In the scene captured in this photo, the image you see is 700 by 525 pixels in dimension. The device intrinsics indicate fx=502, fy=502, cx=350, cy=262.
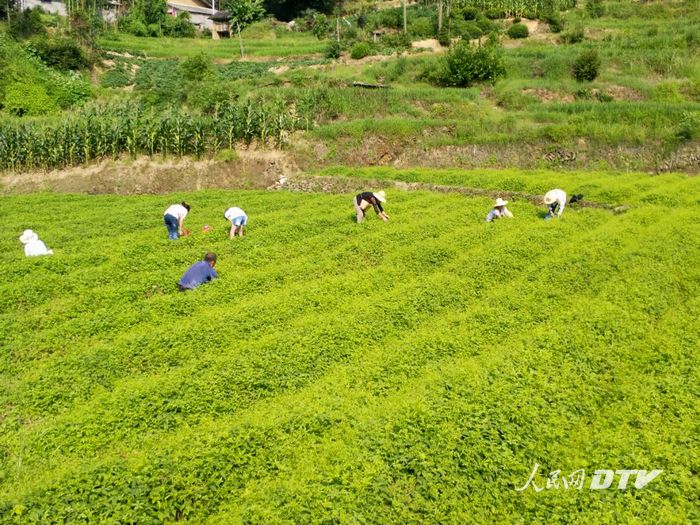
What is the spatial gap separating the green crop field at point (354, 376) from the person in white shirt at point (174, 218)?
72 centimetres

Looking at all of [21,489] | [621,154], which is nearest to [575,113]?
[621,154]

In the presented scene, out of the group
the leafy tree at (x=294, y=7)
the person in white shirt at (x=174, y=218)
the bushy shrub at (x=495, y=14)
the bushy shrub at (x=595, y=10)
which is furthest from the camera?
the leafy tree at (x=294, y=7)

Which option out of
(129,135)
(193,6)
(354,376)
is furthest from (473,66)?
(193,6)

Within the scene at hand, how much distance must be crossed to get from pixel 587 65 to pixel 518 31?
16.7 meters

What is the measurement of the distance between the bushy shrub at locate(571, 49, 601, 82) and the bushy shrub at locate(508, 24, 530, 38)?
1528 centimetres

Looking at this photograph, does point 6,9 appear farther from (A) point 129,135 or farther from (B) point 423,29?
(B) point 423,29

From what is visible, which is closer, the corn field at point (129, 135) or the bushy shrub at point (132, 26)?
the corn field at point (129, 135)

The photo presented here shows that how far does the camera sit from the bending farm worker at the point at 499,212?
18.7 metres

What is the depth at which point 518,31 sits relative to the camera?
55.6 meters

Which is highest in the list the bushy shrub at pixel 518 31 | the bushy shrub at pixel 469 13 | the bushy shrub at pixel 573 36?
the bushy shrub at pixel 469 13

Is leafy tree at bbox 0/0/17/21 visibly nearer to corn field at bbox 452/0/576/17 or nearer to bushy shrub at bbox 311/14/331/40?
bushy shrub at bbox 311/14/331/40

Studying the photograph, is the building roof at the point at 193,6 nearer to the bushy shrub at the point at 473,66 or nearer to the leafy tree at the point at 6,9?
the leafy tree at the point at 6,9

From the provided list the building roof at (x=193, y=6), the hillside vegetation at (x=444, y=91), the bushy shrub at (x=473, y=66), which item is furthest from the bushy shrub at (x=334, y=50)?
the building roof at (x=193, y=6)

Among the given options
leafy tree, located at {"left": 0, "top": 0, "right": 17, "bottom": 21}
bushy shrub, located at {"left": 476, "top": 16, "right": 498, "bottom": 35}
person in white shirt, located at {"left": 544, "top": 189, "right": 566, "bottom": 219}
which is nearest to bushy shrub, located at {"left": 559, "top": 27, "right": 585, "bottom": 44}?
bushy shrub, located at {"left": 476, "top": 16, "right": 498, "bottom": 35}
